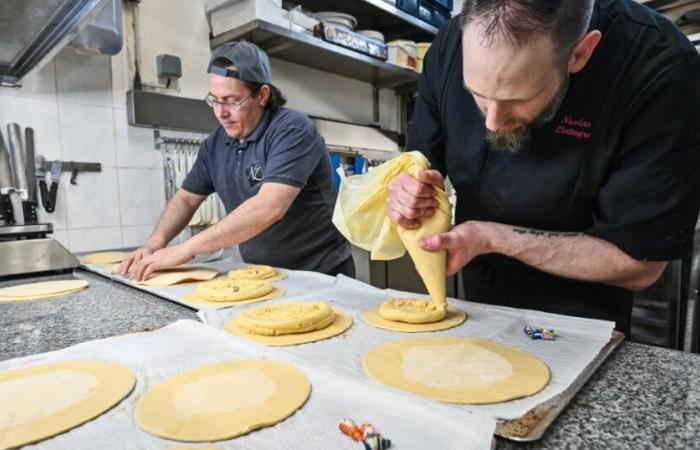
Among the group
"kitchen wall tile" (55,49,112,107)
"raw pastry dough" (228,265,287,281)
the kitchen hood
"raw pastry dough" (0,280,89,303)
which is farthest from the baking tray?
"kitchen wall tile" (55,49,112,107)

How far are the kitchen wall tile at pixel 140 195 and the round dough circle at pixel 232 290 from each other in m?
1.23

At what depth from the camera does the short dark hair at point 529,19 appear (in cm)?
82

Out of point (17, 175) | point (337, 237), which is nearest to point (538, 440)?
point (337, 237)

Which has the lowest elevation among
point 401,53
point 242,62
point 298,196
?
point 298,196

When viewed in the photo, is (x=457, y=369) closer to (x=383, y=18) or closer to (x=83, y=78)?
(x=83, y=78)

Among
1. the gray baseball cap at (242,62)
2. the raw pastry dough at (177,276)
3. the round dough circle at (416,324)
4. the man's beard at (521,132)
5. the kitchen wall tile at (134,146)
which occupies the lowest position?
the round dough circle at (416,324)

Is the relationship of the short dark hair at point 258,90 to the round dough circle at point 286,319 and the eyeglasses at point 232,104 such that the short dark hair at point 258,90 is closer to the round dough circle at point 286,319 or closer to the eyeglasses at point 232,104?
the eyeglasses at point 232,104

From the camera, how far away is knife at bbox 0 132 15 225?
6.46 ft

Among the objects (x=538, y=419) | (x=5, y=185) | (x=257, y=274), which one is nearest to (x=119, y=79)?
(x=5, y=185)

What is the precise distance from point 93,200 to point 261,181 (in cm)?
107

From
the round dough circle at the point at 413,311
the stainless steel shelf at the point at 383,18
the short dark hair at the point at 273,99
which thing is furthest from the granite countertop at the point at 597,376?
the stainless steel shelf at the point at 383,18

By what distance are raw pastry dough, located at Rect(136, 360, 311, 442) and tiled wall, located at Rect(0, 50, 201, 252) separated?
183cm

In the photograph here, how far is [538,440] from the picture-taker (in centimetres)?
61

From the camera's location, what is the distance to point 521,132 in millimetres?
1084
